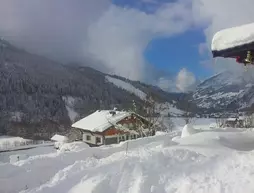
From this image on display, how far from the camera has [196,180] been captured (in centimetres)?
649

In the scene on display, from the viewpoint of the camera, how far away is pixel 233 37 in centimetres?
828

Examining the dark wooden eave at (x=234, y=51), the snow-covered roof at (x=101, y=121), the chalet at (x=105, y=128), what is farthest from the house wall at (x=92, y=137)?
the dark wooden eave at (x=234, y=51)

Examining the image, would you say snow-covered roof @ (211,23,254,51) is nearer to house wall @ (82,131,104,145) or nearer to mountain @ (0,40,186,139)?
house wall @ (82,131,104,145)

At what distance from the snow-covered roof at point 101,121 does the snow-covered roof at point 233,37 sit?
109ft

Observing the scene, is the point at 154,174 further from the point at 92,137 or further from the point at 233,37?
the point at 92,137

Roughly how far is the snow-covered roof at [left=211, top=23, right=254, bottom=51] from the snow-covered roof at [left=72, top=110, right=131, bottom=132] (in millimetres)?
33105

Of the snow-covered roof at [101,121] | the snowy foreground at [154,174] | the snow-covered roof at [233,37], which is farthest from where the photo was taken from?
the snow-covered roof at [101,121]

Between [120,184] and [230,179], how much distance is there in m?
1.98

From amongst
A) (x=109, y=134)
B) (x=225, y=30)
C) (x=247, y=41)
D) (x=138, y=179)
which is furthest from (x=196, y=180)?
(x=109, y=134)

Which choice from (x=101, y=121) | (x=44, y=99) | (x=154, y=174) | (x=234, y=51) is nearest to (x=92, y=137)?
(x=101, y=121)

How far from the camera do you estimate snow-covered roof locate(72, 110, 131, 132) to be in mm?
44447

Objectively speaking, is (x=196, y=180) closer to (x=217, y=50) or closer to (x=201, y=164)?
(x=201, y=164)

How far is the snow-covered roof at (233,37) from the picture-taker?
793 centimetres

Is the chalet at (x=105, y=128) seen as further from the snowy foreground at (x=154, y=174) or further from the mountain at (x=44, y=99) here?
the mountain at (x=44, y=99)
